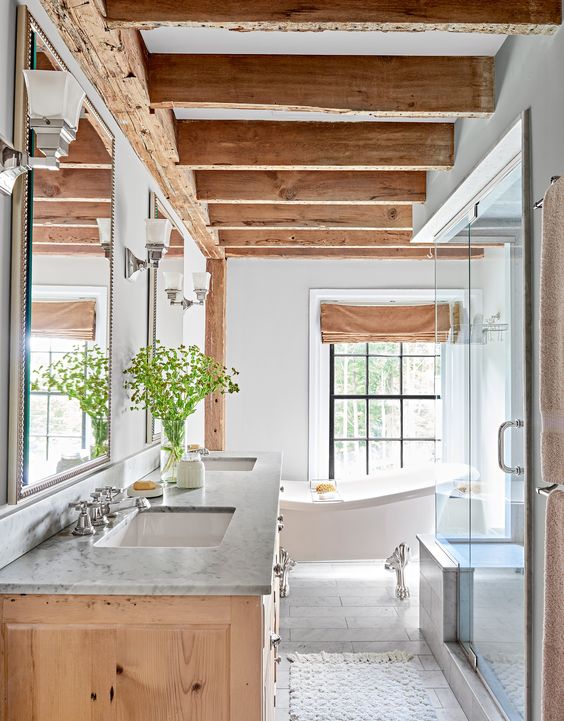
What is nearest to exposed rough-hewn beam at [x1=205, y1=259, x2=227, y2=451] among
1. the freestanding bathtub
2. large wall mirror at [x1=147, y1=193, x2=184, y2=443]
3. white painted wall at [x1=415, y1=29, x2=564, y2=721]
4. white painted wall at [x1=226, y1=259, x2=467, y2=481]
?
white painted wall at [x1=226, y1=259, x2=467, y2=481]

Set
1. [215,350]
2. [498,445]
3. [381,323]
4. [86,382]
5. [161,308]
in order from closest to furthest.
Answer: [86,382], [498,445], [161,308], [215,350], [381,323]

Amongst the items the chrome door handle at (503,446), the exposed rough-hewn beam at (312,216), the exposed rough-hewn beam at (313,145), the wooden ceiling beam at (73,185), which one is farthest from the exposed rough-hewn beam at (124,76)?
the chrome door handle at (503,446)

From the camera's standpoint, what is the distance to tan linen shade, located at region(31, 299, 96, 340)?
5.00ft

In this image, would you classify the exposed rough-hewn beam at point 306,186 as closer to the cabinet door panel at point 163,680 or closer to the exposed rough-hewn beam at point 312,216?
the exposed rough-hewn beam at point 312,216

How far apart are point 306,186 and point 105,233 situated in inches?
60.2

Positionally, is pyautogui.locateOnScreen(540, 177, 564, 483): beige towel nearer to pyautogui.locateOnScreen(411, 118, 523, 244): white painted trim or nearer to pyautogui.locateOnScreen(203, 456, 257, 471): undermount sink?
pyautogui.locateOnScreen(411, 118, 523, 244): white painted trim

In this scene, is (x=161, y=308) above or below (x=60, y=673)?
above

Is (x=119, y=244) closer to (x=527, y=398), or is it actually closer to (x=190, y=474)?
(x=190, y=474)

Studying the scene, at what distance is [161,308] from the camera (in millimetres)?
2910

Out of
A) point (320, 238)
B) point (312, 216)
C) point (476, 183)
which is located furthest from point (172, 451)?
point (320, 238)

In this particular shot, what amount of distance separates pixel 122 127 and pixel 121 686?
1.88 m

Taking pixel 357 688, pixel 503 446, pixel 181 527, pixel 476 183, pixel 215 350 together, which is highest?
pixel 476 183

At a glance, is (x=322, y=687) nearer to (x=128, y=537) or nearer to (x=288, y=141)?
(x=128, y=537)

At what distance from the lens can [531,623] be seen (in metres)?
1.86
